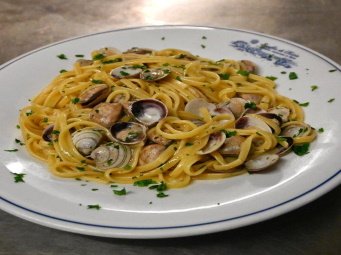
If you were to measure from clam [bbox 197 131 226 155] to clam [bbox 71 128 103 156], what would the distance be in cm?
64

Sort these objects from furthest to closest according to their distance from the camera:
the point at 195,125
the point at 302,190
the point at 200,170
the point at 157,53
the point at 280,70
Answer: the point at 157,53
the point at 280,70
the point at 195,125
the point at 200,170
the point at 302,190

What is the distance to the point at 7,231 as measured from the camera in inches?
124

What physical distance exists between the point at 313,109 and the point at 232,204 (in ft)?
3.95

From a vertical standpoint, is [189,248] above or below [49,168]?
below

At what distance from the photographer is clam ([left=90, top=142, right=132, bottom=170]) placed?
10.4 ft

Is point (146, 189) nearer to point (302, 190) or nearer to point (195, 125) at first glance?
point (195, 125)

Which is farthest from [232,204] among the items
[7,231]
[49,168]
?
[7,231]

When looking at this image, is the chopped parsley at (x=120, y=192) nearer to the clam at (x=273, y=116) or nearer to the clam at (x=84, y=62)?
the clam at (x=273, y=116)

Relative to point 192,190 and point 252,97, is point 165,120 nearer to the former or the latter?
point 192,190

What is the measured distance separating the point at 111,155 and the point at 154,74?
36.2 inches

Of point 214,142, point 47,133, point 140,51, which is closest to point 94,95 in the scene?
point 47,133

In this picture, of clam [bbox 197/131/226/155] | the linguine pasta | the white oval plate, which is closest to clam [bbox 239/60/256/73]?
the linguine pasta

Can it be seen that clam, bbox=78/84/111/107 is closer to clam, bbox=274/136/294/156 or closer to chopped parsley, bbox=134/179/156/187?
chopped parsley, bbox=134/179/156/187

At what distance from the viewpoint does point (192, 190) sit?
294 cm
